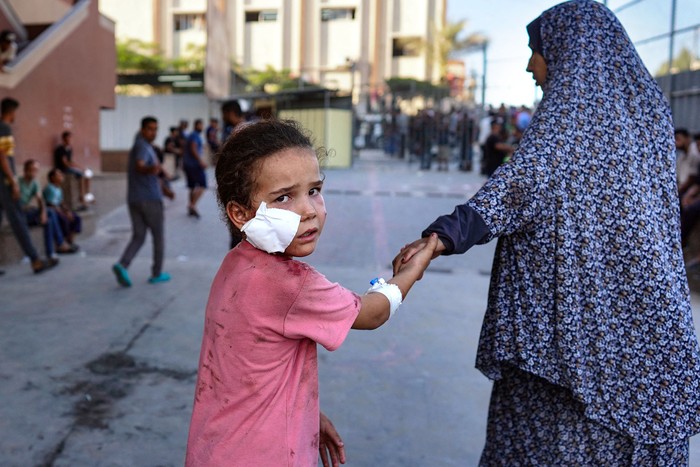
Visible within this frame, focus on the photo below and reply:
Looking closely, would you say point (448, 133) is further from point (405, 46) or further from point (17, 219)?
point (405, 46)

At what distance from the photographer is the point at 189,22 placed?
4128cm

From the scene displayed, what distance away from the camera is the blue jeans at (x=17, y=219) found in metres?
6.74

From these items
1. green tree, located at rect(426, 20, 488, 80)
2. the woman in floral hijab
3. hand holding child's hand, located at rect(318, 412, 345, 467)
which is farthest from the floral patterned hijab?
green tree, located at rect(426, 20, 488, 80)

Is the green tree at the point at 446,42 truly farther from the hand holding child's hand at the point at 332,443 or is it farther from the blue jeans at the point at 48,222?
the hand holding child's hand at the point at 332,443

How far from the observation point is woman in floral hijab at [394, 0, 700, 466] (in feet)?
6.73

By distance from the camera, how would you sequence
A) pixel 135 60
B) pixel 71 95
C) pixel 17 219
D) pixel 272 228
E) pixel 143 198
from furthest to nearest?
pixel 135 60, pixel 71 95, pixel 17 219, pixel 143 198, pixel 272 228

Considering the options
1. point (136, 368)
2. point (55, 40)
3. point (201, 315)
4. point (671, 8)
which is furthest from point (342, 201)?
point (136, 368)

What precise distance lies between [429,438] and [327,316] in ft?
6.60

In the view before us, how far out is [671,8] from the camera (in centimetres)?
828

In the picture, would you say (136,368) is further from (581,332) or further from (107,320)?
(581,332)

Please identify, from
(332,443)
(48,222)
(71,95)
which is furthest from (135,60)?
(332,443)

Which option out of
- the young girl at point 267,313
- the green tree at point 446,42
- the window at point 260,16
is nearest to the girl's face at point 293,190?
the young girl at point 267,313

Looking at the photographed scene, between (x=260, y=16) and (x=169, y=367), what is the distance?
40360 mm

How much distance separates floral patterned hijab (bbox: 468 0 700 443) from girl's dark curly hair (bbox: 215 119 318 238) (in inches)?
27.4
